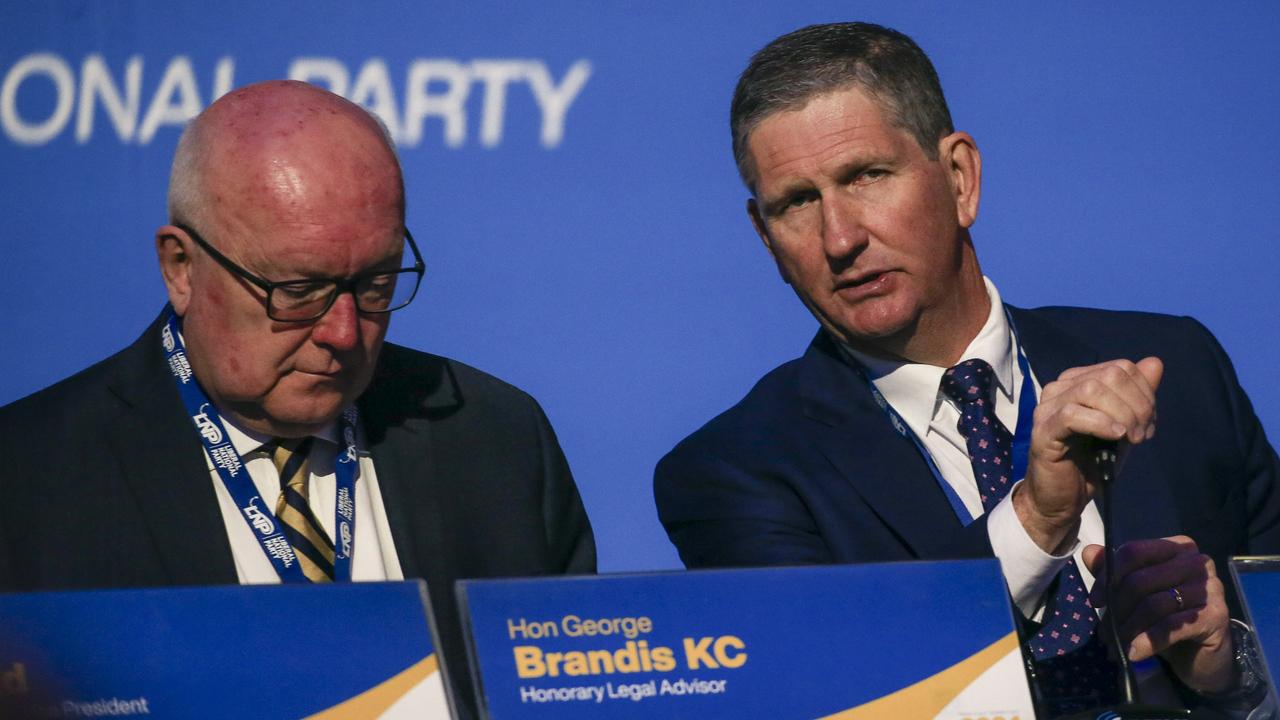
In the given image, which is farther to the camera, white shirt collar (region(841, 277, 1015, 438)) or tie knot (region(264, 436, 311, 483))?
white shirt collar (region(841, 277, 1015, 438))

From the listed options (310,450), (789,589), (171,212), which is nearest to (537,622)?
(789,589)

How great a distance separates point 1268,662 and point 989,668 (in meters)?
0.25

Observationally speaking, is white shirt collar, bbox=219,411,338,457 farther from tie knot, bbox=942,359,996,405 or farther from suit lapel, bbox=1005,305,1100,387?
suit lapel, bbox=1005,305,1100,387

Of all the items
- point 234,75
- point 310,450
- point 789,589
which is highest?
point 234,75

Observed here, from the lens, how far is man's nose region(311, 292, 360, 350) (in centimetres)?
170

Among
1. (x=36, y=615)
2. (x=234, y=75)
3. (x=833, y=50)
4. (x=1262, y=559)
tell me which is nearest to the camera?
(x=36, y=615)

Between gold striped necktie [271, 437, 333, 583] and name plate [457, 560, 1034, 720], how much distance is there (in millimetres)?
605

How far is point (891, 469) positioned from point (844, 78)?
0.54m

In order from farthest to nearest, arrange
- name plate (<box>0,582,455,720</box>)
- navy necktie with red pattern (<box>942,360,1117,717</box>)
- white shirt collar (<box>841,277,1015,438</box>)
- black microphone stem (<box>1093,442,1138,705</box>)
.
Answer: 1. white shirt collar (<box>841,277,1015,438</box>)
2. navy necktie with red pattern (<box>942,360,1117,717</box>)
3. black microphone stem (<box>1093,442,1138,705</box>)
4. name plate (<box>0,582,455,720</box>)

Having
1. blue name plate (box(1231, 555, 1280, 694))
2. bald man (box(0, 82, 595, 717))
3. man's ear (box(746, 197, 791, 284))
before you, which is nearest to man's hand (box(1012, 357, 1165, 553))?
blue name plate (box(1231, 555, 1280, 694))

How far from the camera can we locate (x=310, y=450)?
1.85m

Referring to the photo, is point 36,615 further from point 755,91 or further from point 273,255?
point 755,91

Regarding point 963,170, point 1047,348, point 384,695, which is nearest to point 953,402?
point 1047,348

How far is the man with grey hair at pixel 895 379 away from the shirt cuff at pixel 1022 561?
0.10 m
